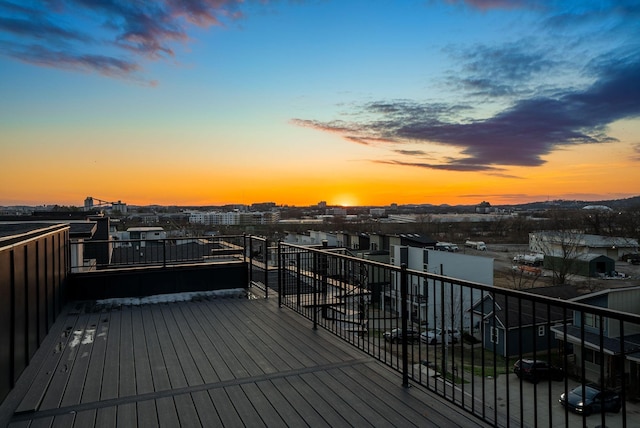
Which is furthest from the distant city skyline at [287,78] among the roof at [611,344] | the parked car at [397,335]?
the parked car at [397,335]

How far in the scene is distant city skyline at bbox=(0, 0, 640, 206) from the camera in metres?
10.5

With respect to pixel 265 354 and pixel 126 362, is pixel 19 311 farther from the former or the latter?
pixel 265 354

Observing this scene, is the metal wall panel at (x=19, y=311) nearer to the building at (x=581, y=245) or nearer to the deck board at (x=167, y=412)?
the deck board at (x=167, y=412)

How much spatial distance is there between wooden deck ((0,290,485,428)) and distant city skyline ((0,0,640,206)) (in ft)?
28.2

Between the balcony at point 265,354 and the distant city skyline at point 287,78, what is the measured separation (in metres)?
6.82

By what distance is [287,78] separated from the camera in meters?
13.0

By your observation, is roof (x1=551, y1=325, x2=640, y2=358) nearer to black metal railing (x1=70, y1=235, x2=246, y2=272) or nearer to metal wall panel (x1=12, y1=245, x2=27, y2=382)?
metal wall panel (x1=12, y1=245, x2=27, y2=382)

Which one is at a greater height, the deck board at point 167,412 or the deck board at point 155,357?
the deck board at point 167,412

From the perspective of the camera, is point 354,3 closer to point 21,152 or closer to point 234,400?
point 234,400

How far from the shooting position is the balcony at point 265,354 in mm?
2572

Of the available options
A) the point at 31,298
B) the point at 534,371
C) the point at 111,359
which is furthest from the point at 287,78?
the point at 534,371

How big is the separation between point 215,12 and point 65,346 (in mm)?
9403

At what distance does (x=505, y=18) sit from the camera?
45.1 ft

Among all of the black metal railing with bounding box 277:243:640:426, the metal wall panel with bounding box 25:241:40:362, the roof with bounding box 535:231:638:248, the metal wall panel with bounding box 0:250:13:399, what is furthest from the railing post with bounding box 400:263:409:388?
the roof with bounding box 535:231:638:248
